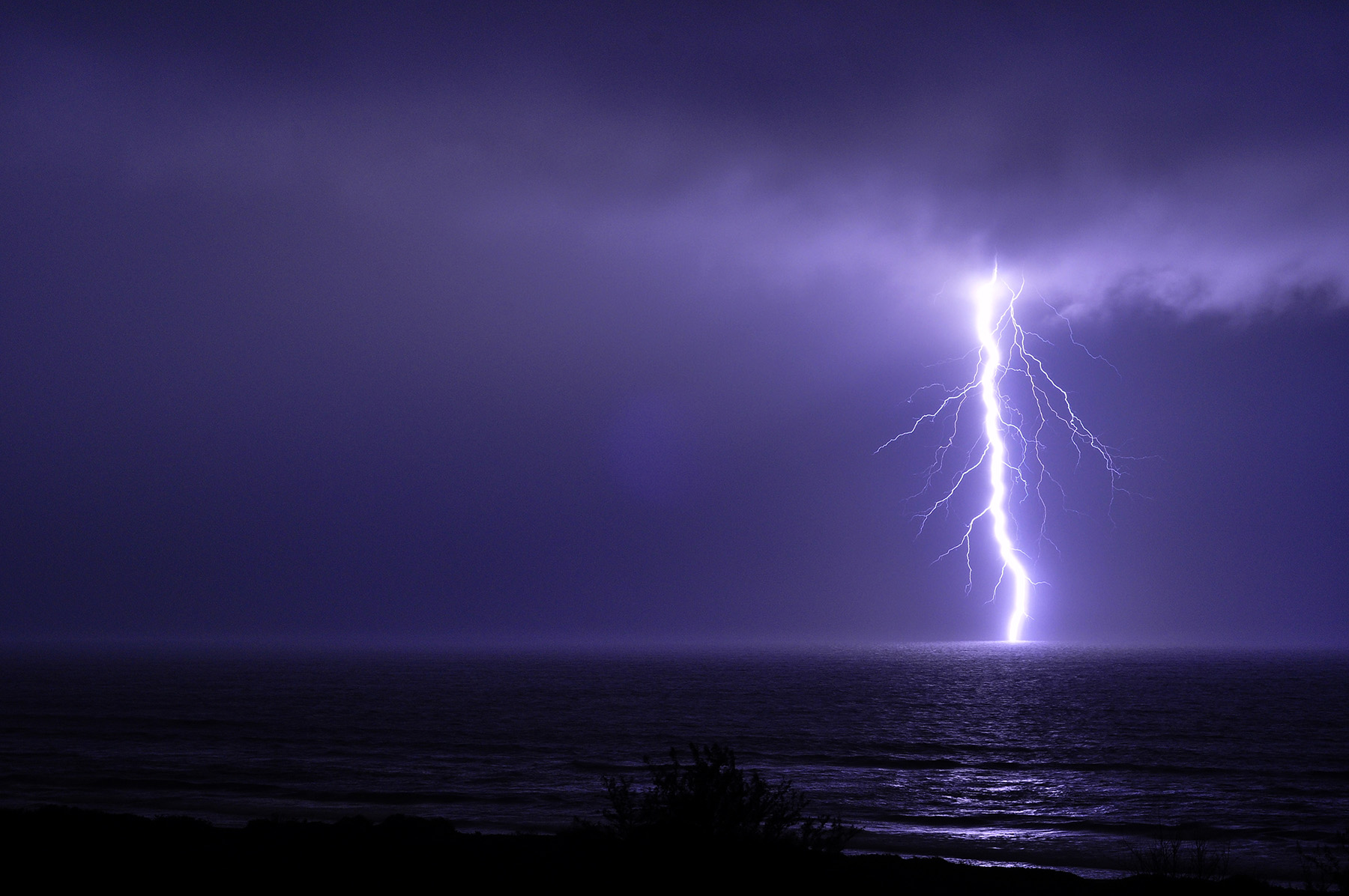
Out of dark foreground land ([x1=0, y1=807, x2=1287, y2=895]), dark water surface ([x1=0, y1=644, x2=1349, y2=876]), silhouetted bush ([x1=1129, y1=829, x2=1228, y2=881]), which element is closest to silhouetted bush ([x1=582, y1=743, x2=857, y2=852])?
dark foreground land ([x1=0, y1=807, x2=1287, y2=895])

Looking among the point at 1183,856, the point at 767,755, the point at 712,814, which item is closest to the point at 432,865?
the point at 712,814

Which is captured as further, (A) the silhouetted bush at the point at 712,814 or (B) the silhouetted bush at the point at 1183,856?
(B) the silhouetted bush at the point at 1183,856

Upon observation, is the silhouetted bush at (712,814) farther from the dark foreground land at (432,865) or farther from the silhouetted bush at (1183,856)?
the silhouetted bush at (1183,856)

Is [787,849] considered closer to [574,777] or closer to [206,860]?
[206,860]

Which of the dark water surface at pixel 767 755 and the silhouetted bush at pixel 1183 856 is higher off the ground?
the silhouetted bush at pixel 1183 856

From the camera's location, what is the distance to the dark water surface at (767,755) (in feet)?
56.3

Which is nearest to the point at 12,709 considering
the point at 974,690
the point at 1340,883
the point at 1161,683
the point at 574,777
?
the point at 574,777

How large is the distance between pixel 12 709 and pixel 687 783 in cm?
4274

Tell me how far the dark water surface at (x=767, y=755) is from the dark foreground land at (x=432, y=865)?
4673 mm

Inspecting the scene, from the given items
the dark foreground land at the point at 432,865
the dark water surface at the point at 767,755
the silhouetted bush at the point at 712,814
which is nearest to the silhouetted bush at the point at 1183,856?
the dark water surface at the point at 767,755

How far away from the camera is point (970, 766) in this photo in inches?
981

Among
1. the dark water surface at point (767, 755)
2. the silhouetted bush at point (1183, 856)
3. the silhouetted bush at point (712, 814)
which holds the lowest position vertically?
the dark water surface at point (767, 755)

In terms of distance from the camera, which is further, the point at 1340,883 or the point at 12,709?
the point at 12,709

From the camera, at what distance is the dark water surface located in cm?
1716
